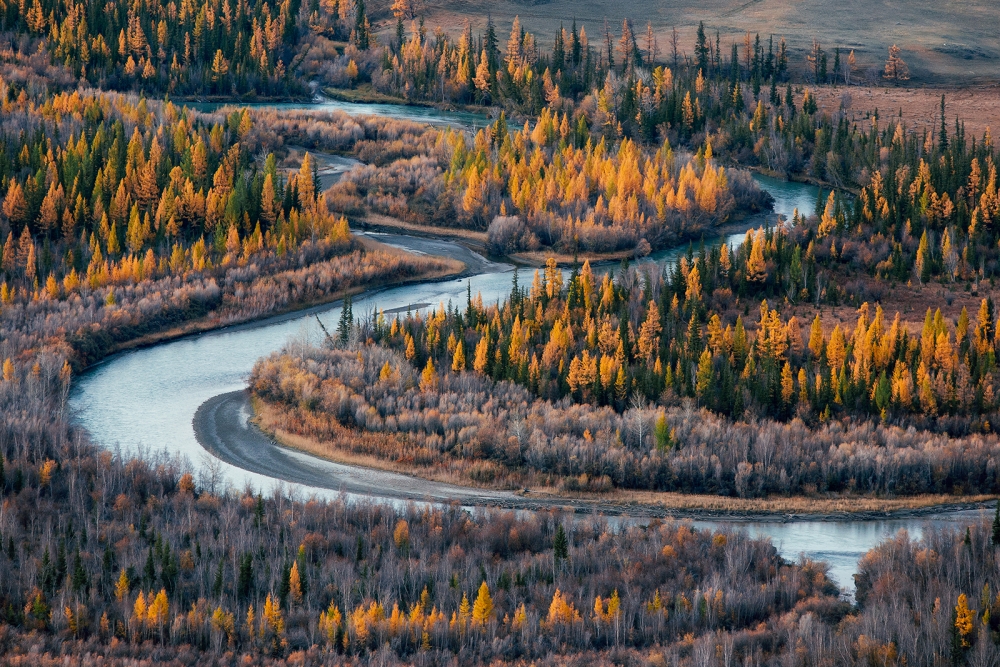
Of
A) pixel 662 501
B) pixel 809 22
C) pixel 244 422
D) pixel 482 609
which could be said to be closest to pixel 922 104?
pixel 809 22

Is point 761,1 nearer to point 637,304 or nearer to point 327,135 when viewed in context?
point 327,135

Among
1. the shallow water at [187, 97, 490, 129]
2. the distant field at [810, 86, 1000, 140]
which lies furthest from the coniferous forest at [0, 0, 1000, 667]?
the shallow water at [187, 97, 490, 129]

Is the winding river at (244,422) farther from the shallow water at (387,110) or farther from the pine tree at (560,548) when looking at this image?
the shallow water at (387,110)

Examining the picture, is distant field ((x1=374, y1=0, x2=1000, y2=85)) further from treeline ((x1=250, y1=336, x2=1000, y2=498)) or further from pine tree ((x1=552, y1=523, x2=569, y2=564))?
pine tree ((x1=552, y1=523, x2=569, y2=564))

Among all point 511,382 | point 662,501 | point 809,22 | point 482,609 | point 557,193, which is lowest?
point 662,501

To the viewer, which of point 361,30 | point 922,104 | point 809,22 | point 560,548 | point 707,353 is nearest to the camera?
point 560,548

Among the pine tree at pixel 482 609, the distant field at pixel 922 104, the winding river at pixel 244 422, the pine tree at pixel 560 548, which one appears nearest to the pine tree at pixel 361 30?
the distant field at pixel 922 104

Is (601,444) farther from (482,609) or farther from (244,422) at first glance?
(244,422)
